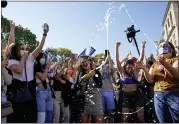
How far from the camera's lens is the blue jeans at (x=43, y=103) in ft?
16.6

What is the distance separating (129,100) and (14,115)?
277cm

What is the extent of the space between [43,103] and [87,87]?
3.04 feet

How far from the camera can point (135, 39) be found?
5.83 meters

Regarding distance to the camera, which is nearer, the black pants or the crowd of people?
the crowd of people

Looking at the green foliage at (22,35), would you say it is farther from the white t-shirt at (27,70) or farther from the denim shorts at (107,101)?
the denim shorts at (107,101)

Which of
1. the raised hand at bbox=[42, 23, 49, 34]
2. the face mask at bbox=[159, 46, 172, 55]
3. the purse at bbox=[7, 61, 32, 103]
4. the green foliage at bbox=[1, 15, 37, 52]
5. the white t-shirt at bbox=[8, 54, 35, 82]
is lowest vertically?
the purse at bbox=[7, 61, 32, 103]

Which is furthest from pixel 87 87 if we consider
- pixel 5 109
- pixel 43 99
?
pixel 5 109

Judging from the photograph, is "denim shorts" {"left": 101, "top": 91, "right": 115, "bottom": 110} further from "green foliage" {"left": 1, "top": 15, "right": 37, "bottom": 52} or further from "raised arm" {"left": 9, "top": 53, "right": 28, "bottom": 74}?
"raised arm" {"left": 9, "top": 53, "right": 28, "bottom": 74}

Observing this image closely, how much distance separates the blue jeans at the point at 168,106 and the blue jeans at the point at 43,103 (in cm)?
216

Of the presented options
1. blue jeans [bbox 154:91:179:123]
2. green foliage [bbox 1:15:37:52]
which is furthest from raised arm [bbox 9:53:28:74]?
blue jeans [bbox 154:91:179:123]

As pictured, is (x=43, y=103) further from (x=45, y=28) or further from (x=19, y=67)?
(x=45, y=28)

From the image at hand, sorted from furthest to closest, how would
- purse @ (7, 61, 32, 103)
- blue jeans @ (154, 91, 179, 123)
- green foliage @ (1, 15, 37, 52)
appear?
green foliage @ (1, 15, 37, 52), purse @ (7, 61, 32, 103), blue jeans @ (154, 91, 179, 123)

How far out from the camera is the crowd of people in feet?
12.4

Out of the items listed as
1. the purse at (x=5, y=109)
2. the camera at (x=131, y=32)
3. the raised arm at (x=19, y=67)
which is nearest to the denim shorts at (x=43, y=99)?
the raised arm at (x=19, y=67)
